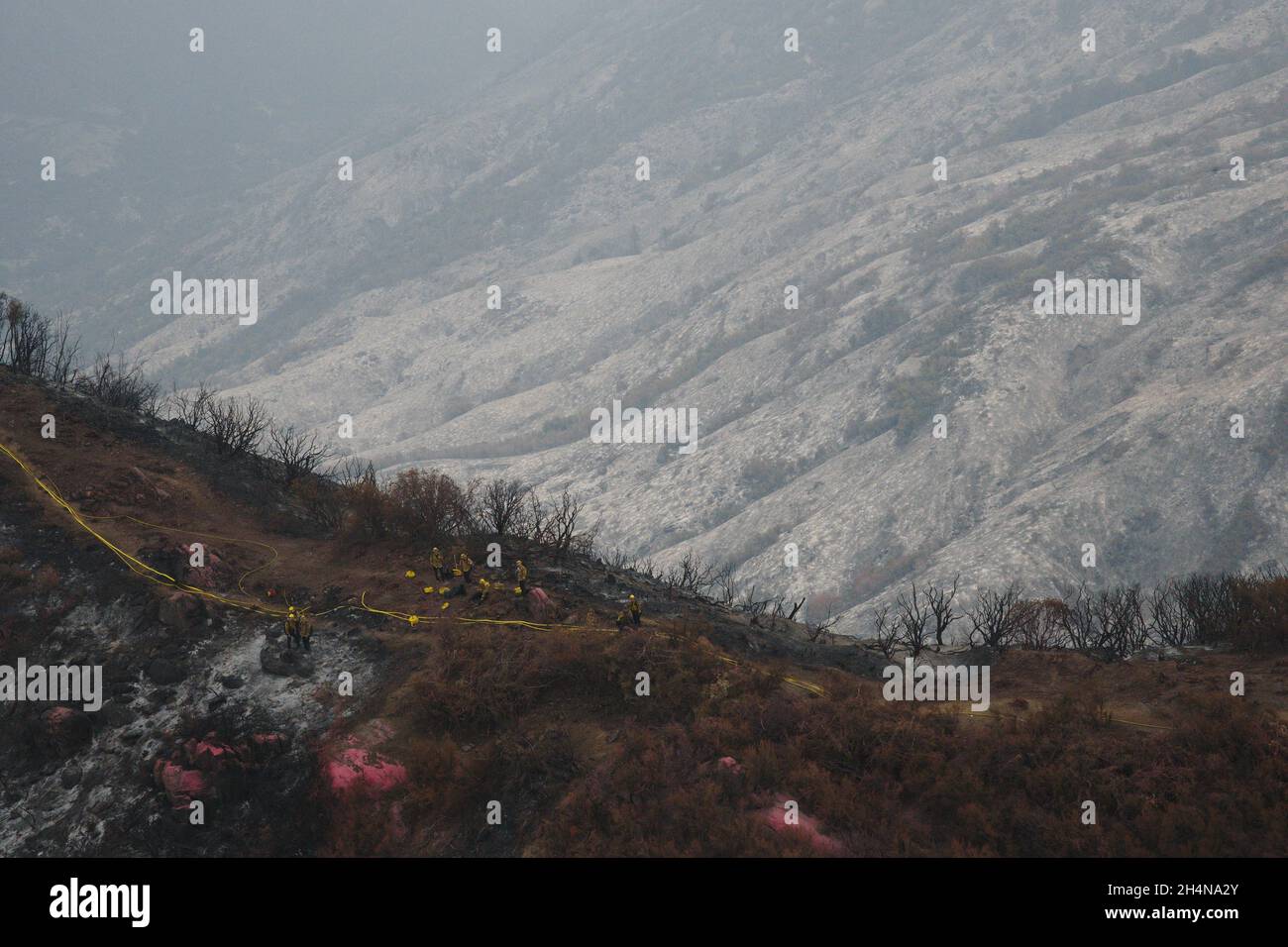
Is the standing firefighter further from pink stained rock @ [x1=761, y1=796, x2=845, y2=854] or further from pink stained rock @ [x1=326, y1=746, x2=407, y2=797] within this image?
pink stained rock @ [x1=761, y1=796, x2=845, y2=854]

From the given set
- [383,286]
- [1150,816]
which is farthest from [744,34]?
[1150,816]

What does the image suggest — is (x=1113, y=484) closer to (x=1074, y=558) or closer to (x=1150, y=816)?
(x=1074, y=558)

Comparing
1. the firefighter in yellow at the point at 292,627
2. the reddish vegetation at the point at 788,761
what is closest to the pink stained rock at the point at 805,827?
the reddish vegetation at the point at 788,761

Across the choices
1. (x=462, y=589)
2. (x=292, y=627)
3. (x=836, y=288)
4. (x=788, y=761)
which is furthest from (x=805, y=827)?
(x=836, y=288)

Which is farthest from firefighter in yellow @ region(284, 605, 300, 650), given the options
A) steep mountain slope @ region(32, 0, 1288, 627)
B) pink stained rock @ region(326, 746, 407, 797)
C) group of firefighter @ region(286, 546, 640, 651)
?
steep mountain slope @ region(32, 0, 1288, 627)

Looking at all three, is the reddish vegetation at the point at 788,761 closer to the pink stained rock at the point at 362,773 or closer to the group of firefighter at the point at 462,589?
the pink stained rock at the point at 362,773

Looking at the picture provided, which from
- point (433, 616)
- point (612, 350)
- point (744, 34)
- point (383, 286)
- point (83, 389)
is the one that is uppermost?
point (744, 34)

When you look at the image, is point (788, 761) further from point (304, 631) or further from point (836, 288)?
point (836, 288)

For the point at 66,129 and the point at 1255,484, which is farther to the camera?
the point at 66,129
